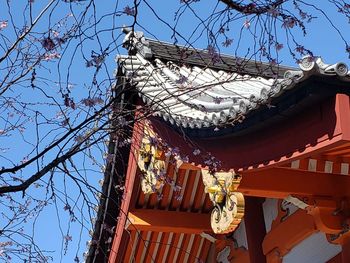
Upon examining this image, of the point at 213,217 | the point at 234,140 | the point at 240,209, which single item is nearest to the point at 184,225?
the point at 213,217

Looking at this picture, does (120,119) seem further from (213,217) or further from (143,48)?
(143,48)

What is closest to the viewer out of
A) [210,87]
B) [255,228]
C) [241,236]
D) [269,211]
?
[210,87]

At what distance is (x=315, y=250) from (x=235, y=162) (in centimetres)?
156

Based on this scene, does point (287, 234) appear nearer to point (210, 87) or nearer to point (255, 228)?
point (255, 228)

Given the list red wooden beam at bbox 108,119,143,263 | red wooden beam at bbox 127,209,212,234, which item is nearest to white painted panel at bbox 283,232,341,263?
red wooden beam at bbox 127,209,212,234

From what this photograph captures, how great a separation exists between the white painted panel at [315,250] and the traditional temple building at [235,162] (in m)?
0.01

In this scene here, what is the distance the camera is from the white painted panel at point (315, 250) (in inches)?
230

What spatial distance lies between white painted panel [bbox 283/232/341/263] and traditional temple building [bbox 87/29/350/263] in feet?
0.03

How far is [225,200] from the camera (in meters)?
5.48

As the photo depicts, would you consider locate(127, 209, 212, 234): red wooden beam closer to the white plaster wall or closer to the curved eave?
the white plaster wall

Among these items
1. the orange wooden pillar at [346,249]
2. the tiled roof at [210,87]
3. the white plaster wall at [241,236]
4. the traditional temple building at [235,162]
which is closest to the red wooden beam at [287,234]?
the traditional temple building at [235,162]

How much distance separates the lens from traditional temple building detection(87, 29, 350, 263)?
387 centimetres

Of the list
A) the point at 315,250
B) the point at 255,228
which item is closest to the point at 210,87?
the point at 315,250

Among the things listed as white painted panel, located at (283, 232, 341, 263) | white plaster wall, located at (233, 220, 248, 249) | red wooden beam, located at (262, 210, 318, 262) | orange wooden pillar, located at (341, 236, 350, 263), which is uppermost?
white plaster wall, located at (233, 220, 248, 249)
